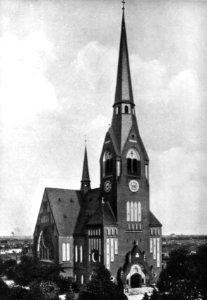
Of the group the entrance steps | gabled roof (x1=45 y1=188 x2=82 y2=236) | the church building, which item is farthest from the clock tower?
gabled roof (x1=45 y1=188 x2=82 y2=236)

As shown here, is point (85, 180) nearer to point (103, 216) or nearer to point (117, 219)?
point (117, 219)

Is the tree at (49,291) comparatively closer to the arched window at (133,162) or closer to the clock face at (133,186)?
the clock face at (133,186)

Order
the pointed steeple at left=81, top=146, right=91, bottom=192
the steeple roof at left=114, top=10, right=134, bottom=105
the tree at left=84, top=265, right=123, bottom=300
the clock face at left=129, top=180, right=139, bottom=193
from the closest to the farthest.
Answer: the tree at left=84, top=265, right=123, bottom=300, the clock face at left=129, top=180, right=139, bottom=193, the steeple roof at left=114, top=10, right=134, bottom=105, the pointed steeple at left=81, top=146, right=91, bottom=192

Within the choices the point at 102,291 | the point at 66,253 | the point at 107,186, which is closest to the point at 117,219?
the point at 107,186

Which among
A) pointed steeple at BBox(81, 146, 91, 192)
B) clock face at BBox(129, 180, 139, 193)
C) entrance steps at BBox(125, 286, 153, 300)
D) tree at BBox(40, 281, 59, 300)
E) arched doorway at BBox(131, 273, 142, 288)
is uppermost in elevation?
pointed steeple at BBox(81, 146, 91, 192)

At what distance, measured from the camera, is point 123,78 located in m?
63.2

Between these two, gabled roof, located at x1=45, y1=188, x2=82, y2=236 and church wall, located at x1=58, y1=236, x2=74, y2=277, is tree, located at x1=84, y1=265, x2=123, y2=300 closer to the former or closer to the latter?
church wall, located at x1=58, y1=236, x2=74, y2=277

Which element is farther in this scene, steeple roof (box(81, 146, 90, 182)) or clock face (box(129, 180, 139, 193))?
steeple roof (box(81, 146, 90, 182))

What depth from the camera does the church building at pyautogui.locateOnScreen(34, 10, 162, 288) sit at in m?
56.6

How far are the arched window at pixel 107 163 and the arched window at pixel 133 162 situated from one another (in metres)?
2.60

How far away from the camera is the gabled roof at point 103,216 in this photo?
56.8m

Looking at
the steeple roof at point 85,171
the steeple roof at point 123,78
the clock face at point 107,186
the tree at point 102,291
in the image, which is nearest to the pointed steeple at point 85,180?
the steeple roof at point 85,171

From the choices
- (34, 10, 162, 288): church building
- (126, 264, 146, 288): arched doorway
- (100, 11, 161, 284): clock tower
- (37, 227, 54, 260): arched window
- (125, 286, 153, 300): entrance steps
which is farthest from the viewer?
(37, 227, 54, 260): arched window

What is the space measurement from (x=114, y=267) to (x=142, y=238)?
626cm
